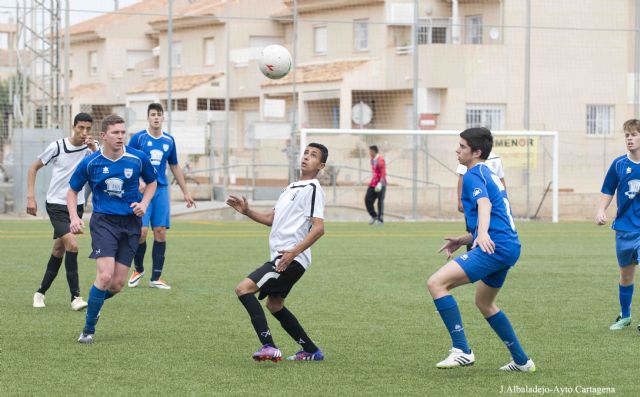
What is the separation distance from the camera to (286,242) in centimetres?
762

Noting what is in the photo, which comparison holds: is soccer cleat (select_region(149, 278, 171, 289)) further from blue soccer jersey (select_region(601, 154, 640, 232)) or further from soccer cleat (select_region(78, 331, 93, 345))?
blue soccer jersey (select_region(601, 154, 640, 232))

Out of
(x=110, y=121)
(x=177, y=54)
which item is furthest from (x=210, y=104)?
(x=110, y=121)

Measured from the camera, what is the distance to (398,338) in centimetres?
897

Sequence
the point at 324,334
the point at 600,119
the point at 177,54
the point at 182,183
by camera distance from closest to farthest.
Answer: the point at 324,334 < the point at 182,183 < the point at 600,119 < the point at 177,54

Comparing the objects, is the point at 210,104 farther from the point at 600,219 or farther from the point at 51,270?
the point at 600,219

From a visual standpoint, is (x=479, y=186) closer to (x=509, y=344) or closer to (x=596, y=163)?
(x=509, y=344)

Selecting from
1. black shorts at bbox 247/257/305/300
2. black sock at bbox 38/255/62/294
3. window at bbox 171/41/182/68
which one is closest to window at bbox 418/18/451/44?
window at bbox 171/41/182/68

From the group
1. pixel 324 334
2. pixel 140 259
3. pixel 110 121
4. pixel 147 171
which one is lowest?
pixel 324 334

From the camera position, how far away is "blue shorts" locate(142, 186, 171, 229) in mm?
12656

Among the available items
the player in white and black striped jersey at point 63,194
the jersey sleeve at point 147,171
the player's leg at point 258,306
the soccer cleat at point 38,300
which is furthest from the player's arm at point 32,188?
the player's leg at point 258,306

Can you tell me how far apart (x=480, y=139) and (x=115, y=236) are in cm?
326

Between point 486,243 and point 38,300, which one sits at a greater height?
point 486,243

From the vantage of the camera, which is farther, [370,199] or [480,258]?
[370,199]

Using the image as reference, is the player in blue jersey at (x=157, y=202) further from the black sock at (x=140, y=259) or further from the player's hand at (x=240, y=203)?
the player's hand at (x=240, y=203)
